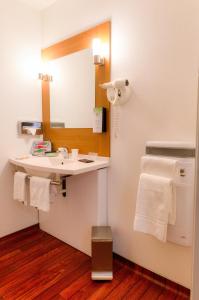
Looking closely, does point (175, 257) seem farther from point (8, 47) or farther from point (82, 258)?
point (8, 47)

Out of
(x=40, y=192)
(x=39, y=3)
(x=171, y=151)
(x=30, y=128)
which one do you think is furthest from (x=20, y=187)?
(x=39, y=3)

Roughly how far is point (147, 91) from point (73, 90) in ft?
2.67

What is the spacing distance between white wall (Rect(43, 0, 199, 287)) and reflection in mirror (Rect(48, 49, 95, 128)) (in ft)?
0.86

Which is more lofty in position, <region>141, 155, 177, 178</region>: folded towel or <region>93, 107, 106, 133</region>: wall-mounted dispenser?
<region>93, 107, 106, 133</region>: wall-mounted dispenser

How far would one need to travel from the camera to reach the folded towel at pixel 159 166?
127cm

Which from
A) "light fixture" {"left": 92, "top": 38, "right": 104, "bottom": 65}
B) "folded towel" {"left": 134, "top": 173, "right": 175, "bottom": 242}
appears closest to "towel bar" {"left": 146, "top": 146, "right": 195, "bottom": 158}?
"folded towel" {"left": 134, "top": 173, "right": 175, "bottom": 242}

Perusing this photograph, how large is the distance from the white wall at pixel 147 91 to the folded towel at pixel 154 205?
217 millimetres

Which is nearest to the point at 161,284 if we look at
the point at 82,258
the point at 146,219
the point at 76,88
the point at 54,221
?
the point at 146,219

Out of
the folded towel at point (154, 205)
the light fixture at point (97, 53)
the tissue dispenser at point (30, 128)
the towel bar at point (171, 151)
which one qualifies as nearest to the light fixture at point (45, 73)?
the tissue dispenser at point (30, 128)

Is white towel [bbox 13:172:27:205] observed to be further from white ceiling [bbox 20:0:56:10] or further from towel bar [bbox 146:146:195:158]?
white ceiling [bbox 20:0:56:10]

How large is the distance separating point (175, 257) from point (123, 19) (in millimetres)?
1781

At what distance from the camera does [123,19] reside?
158cm

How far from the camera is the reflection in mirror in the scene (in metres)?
1.87

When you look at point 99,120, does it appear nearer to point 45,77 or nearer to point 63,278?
point 45,77
